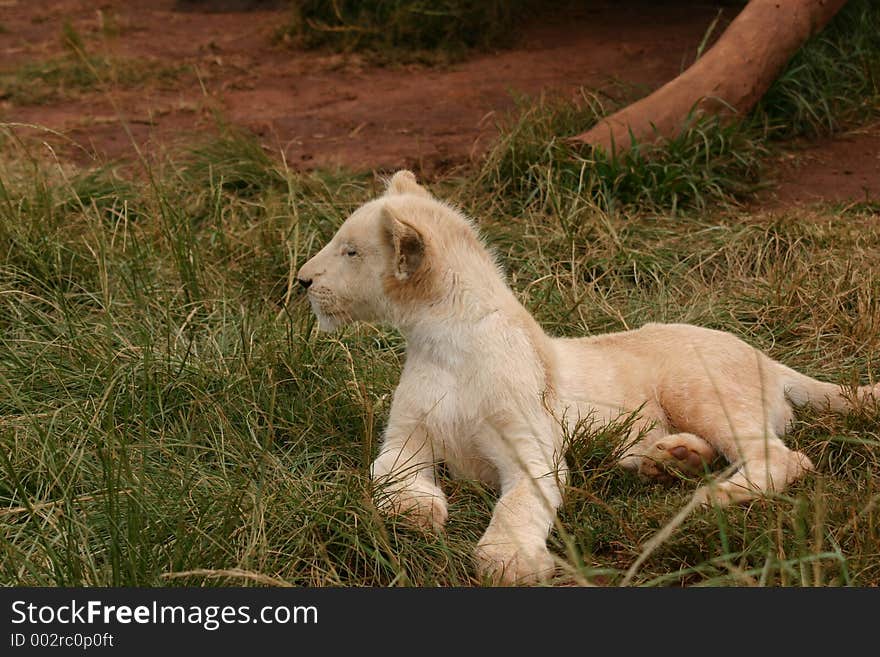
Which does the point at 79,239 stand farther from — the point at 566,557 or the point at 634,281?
the point at 566,557

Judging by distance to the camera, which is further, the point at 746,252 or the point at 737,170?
the point at 737,170

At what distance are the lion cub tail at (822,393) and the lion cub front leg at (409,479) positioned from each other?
1.68 meters

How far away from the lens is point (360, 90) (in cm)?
1070

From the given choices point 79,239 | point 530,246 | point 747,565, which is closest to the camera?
point 747,565

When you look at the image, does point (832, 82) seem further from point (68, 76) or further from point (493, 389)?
point (68, 76)

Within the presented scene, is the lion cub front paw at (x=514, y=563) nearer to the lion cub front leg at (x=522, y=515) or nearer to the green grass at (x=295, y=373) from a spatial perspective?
the lion cub front leg at (x=522, y=515)

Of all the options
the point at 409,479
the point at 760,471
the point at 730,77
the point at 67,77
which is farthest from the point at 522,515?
the point at 67,77

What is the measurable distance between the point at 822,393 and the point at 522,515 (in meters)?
1.72

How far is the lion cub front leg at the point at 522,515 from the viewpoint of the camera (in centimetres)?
Answer: 365

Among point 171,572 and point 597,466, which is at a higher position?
point 171,572

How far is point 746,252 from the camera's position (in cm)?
668

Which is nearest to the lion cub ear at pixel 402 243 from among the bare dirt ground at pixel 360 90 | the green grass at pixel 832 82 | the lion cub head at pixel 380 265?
the lion cub head at pixel 380 265

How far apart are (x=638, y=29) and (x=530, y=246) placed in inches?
233

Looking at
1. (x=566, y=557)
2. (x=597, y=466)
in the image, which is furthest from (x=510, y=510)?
(x=597, y=466)
